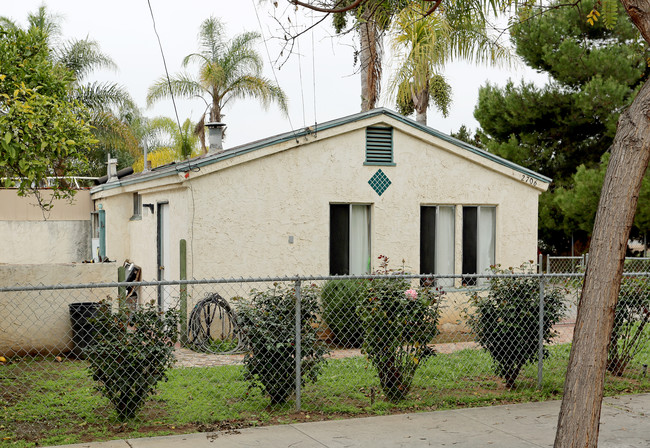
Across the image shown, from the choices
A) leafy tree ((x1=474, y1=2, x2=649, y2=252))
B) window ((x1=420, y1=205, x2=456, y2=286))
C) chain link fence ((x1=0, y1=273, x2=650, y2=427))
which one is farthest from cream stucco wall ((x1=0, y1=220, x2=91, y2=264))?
leafy tree ((x1=474, y1=2, x2=649, y2=252))

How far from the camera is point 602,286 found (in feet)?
15.1

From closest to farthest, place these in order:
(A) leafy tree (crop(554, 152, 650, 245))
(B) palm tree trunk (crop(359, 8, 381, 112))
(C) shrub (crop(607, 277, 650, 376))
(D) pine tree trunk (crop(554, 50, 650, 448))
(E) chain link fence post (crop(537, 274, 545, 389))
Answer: (D) pine tree trunk (crop(554, 50, 650, 448)), (E) chain link fence post (crop(537, 274, 545, 389)), (C) shrub (crop(607, 277, 650, 376)), (B) palm tree trunk (crop(359, 8, 381, 112)), (A) leafy tree (crop(554, 152, 650, 245))

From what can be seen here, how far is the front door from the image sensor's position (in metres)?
12.8

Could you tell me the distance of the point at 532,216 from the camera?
541 inches

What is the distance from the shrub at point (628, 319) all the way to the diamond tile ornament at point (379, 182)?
185 inches

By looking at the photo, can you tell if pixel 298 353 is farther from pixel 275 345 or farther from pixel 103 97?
pixel 103 97

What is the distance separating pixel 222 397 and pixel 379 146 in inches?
245

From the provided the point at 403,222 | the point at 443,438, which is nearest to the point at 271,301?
the point at 443,438

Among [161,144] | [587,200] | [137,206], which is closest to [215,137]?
[137,206]

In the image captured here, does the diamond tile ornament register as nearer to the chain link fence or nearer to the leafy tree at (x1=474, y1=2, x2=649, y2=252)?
Answer: the chain link fence

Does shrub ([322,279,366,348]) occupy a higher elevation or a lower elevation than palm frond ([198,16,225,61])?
lower

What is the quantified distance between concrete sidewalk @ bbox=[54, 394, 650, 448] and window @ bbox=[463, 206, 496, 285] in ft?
19.9

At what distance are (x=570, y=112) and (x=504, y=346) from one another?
19.2m

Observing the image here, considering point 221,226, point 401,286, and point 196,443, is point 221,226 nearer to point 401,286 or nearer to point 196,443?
point 401,286
